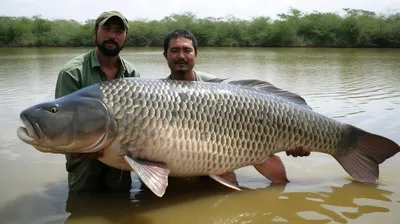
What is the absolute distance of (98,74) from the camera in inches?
123

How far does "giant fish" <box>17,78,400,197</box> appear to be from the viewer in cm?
229

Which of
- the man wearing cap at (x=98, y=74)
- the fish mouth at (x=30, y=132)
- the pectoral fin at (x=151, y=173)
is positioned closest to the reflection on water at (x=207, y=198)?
the man wearing cap at (x=98, y=74)

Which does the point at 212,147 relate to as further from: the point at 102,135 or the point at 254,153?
the point at 102,135

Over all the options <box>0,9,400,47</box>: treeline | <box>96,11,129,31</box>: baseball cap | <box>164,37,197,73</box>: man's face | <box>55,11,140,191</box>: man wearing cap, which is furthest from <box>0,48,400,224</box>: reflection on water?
<box>0,9,400,47</box>: treeline

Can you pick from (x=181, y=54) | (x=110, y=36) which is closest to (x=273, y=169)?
(x=181, y=54)

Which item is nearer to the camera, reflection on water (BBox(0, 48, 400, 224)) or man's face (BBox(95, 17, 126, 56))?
reflection on water (BBox(0, 48, 400, 224))

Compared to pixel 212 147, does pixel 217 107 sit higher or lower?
higher

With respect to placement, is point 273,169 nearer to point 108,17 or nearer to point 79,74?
point 79,74

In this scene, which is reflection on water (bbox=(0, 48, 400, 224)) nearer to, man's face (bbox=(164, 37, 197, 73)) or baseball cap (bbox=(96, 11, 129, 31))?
man's face (bbox=(164, 37, 197, 73))

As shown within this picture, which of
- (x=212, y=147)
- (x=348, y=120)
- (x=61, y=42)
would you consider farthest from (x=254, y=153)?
(x=61, y=42)

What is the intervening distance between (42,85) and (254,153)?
8125mm

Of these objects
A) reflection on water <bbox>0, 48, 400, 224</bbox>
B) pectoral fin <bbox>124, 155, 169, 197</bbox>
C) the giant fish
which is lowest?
reflection on water <bbox>0, 48, 400, 224</bbox>

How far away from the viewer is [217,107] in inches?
103

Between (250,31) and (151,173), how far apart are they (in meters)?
45.2
